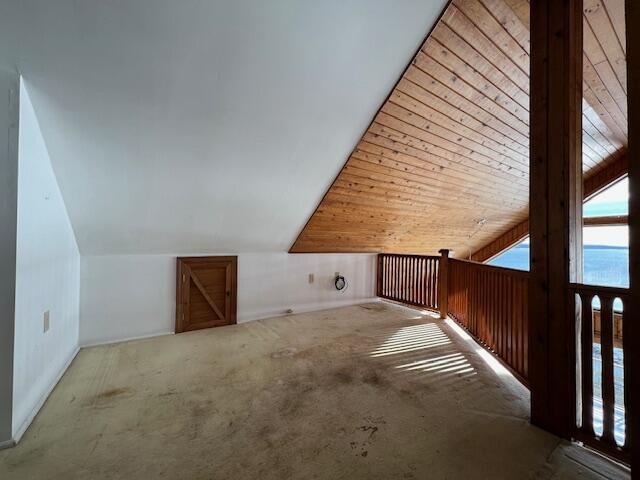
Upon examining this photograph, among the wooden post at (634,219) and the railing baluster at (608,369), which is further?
the railing baluster at (608,369)

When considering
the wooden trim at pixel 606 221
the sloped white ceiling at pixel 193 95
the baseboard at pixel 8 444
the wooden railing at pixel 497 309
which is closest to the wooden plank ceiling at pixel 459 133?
the sloped white ceiling at pixel 193 95

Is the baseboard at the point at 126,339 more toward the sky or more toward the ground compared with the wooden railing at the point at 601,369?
more toward the ground

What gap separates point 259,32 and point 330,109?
2.98 feet

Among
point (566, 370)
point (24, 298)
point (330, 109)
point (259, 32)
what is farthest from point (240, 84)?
point (566, 370)

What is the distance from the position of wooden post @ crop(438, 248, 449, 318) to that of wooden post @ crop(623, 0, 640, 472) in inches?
113

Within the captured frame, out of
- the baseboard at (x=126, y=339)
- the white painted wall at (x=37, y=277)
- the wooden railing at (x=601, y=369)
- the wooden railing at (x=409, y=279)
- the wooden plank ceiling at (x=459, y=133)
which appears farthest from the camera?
the wooden railing at (x=409, y=279)

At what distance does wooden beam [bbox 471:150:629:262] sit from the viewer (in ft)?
16.6

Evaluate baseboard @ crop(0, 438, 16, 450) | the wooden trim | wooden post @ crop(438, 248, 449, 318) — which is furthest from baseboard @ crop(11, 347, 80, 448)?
the wooden trim

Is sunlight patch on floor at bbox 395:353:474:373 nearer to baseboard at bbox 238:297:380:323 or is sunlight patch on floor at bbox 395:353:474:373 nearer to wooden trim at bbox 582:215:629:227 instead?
baseboard at bbox 238:297:380:323

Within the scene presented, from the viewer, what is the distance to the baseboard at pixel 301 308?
4067mm

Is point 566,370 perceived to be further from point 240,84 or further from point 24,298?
point 24,298

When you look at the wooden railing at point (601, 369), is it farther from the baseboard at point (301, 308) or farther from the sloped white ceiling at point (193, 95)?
the baseboard at point (301, 308)

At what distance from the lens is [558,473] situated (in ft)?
4.55

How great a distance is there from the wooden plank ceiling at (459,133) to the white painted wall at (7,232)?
103 inches
